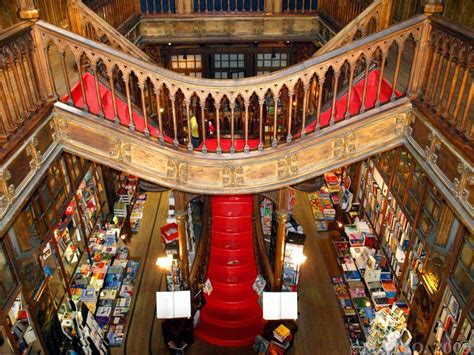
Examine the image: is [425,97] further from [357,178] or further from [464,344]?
[357,178]

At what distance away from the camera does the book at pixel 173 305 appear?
19.4 feet

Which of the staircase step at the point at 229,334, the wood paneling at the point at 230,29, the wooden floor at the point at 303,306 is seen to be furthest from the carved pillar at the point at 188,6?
the staircase step at the point at 229,334

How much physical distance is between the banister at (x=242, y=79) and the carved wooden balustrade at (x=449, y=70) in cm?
27

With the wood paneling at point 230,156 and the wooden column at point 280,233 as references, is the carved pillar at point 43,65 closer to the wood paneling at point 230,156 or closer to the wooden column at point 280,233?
the wood paneling at point 230,156

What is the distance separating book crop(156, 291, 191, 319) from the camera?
591 cm

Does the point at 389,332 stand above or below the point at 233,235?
above

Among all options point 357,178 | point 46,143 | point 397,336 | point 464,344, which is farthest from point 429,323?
point 46,143

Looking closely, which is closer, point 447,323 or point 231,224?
point 447,323

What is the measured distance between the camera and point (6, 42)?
11.9 ft

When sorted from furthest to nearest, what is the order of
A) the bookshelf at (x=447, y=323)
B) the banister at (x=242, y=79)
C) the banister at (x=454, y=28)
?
1. the bookshelf at (x=447, y=323)
2. the banister at (x=242, y=79)
3. the banister at (x=454, y=28)

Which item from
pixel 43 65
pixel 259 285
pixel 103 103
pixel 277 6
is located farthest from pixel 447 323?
pixel 277 6

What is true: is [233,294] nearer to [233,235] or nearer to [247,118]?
[233,235]

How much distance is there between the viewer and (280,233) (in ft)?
19.6

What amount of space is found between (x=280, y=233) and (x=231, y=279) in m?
1.59
